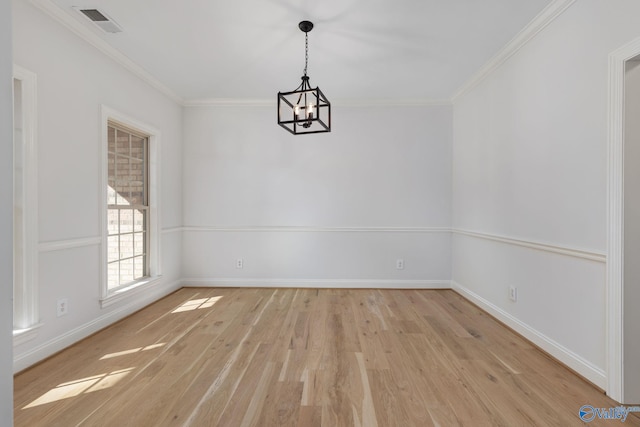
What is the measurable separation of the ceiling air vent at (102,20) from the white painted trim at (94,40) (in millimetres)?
110

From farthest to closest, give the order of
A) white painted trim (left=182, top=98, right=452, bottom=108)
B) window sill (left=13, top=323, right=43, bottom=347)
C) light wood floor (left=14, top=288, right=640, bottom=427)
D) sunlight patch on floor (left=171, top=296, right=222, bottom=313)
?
1. white painted trim (left=182, top=98, right=452, bottom=108)
2. sunlight patch on floor (left=171, top=296, right=222, bottom=313)
3. window sill (left=13, top=323, right=43, bottom=347)
4. light wood floor (left=14, top=288, right=640, bottom=427)

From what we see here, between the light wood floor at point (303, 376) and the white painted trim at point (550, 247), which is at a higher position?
the white painted trim at point (550, 247)

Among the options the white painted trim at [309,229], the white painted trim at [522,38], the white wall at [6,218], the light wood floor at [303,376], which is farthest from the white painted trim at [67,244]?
the white painted trim at [522,38]

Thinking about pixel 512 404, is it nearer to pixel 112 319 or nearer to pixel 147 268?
pixel 112 319

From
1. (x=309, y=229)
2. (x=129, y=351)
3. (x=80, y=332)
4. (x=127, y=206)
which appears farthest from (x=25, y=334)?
(x=309, y=229)

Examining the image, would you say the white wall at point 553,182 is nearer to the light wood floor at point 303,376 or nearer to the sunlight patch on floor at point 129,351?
the light wood floor at point 303,376

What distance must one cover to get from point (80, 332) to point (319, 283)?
272cm

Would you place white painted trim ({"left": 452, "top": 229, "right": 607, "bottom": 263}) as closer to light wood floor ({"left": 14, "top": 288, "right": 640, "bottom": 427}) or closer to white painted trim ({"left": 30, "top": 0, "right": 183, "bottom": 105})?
light wood floor ({"left": 14, "top": 288, "right": 640, "bottom": 427})

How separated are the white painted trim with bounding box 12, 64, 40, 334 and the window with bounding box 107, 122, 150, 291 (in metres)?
0.94

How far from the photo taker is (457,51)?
3129 mm

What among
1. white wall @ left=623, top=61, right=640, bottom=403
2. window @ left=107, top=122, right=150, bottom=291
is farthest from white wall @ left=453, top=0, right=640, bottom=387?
window @ left=107, top=122, right=150, bottom=291

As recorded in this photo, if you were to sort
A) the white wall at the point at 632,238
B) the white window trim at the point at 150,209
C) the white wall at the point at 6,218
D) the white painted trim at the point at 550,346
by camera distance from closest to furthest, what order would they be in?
the white wall at the point at 6,218
the white wall at the point at 632,238
the white painted trim at the point at 550,346
the white window trim at the point at 150,209

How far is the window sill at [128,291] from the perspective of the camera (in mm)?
3045

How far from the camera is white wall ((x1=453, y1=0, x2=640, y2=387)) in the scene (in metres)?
2.06
